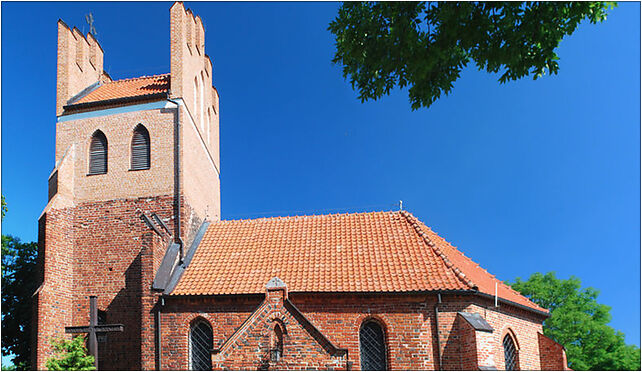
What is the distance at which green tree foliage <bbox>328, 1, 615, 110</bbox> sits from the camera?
25.9 feet

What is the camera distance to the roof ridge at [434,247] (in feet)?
50.5

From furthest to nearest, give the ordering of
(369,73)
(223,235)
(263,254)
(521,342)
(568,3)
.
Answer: (223,235) → (263,254) → (521,342) → (369,73) → (568,3)

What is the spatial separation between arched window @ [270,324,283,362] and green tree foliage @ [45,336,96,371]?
17.8ft

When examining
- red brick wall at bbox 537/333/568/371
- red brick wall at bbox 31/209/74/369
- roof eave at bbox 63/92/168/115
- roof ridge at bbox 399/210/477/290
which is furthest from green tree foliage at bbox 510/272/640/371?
red brick wall at bbox 31/209/74/369

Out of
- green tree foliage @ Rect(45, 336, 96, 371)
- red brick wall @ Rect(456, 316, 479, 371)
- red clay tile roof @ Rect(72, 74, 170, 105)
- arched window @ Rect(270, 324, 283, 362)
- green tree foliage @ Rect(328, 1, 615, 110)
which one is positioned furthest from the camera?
red clay tile roof @ Rect(72, 74, 170, 105)

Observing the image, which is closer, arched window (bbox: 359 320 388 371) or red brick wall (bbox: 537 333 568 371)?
arched window (bbox: 359 320 388 371)

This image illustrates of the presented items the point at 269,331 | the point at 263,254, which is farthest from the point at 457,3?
the point at 263,254

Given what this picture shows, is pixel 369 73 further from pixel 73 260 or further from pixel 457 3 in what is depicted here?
Result: pixel 73 260

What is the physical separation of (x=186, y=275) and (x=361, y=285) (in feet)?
19.7

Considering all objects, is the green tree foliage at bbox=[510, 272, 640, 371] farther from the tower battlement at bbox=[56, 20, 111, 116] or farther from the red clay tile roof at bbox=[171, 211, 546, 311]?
the tower battlement at bbox=[56, 20, 111, 116]

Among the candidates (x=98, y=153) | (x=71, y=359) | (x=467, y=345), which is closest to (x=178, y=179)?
(x=98, y=153)

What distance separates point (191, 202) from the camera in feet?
66.2

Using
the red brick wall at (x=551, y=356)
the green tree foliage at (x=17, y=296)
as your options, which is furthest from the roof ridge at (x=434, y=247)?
the green tree foliage at (x=17, y=296)

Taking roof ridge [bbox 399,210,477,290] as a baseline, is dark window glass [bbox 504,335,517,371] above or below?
below
